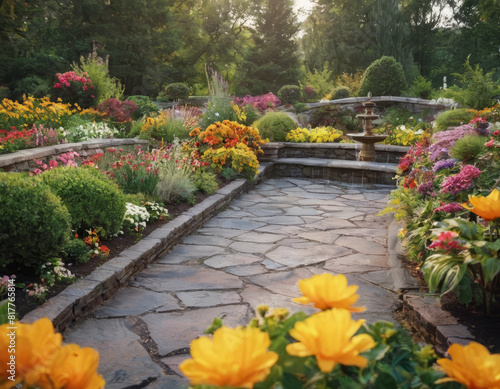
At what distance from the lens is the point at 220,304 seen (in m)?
3.25

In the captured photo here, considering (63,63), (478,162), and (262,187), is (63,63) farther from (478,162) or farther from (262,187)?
(478,162)

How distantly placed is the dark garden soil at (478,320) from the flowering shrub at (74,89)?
9182 millimetres

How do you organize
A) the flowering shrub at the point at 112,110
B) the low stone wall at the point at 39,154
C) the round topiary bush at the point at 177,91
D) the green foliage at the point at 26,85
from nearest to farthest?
the low stone wall at the point at 39,154
the flowering shrub at the point at 112,110
the green foliage at the point at 26,85
the round topiary bush at the point at 177,91

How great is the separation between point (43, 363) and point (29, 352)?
0.09 ft

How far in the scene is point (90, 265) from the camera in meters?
3.53

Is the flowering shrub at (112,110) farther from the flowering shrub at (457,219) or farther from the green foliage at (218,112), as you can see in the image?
the flowering shrub at (457,219)

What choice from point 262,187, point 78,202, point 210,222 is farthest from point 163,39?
point 78,202

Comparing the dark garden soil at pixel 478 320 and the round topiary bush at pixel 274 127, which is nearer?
the dark garden soil at pixel 478 320

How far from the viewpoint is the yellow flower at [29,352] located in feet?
2.18

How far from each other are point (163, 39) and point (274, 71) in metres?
5.09

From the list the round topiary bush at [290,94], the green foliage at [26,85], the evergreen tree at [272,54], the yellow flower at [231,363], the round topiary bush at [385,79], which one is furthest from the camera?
the evergreen tree at [272,54]

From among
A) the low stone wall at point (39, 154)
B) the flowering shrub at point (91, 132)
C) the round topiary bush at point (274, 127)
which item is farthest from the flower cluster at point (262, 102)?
the low stone wall at point (39, 154)

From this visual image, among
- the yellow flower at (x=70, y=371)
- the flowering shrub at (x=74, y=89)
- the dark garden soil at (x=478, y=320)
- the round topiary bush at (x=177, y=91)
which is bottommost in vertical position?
the dark garden soil at (x=478, y=320)

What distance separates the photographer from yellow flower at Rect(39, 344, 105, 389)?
68 centimetres
